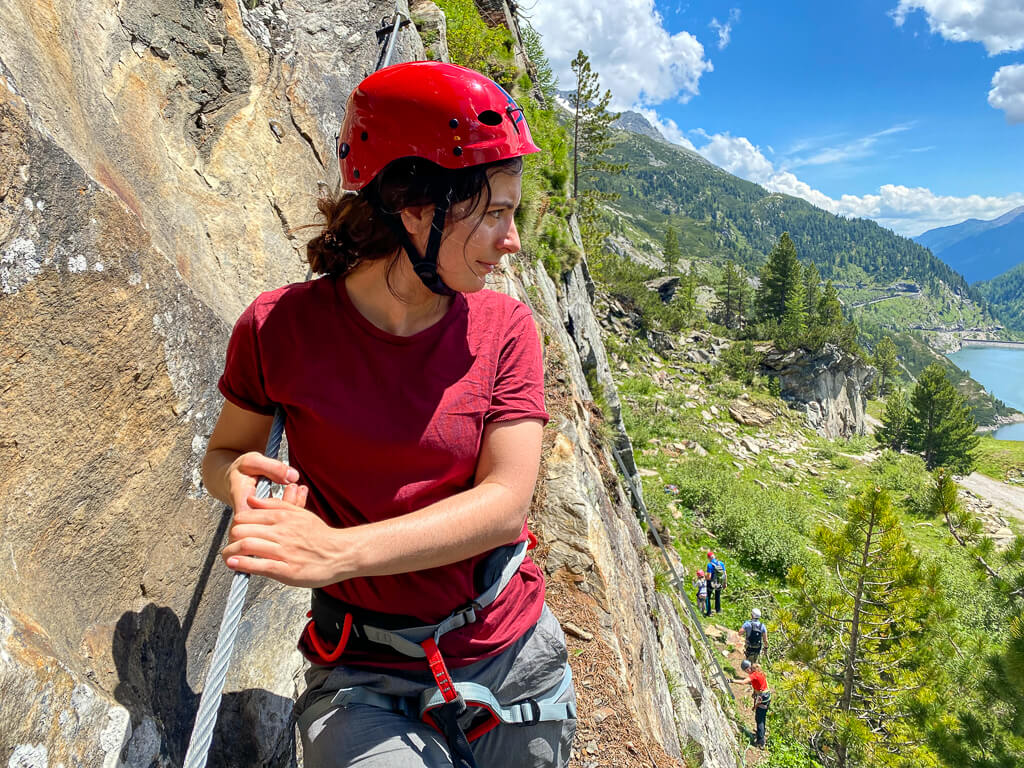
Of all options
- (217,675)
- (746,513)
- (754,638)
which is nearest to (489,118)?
(217,675)

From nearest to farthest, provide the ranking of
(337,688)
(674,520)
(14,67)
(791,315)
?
1. (337,688)
2. (14,67)
3. (674,520)
4. (791,315)

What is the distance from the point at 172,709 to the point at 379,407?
1.75m

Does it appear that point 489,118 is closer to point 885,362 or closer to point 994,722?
point 994,722

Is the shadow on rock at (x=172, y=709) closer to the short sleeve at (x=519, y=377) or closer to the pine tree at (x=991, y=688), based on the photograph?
the short sleeve at (x=519, y=377)

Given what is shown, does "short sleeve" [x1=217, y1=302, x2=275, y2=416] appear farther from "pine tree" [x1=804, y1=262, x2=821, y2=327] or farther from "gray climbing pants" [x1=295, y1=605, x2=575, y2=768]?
"pine tree" [x1=804, y1=262, x2=821, y2=327]

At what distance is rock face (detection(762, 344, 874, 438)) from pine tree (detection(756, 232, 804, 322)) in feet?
43.9

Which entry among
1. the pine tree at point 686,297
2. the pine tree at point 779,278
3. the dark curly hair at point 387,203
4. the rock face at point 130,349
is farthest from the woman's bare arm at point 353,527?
the pine tree at point 779,278

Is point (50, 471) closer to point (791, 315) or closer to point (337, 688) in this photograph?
point (337, 688)

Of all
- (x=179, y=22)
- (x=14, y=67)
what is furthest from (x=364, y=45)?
(x=14, y=67)

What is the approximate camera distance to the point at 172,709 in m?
2.38

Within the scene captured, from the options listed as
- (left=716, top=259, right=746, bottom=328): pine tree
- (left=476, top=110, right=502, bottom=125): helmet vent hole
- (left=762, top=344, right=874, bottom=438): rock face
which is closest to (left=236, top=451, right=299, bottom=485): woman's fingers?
(left=476, top=110, right=502, bottom=125): helmet vent hole

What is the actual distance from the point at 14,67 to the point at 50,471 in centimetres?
166

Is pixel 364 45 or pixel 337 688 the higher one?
pixel 364 45

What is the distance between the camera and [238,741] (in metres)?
2.55
